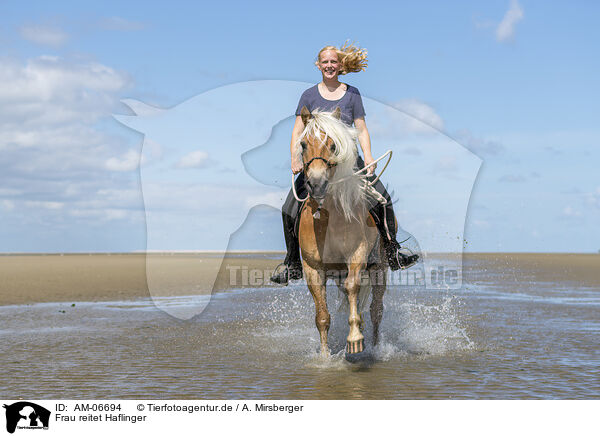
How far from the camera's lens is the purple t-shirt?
838 cm

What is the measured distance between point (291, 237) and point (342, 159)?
6.93 feet

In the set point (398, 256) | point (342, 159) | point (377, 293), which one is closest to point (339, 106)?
point (342, 159)

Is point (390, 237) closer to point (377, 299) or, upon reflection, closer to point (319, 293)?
point (377, 299)

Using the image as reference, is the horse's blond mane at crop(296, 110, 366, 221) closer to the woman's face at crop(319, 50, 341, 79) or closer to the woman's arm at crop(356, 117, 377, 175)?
A: the woman's arm at crop(356, 117, 377, 175)

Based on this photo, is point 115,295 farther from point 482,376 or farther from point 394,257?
point 482,376

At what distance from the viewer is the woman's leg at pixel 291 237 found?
335 inches

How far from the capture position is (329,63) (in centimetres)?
834

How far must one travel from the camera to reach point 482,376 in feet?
25.1

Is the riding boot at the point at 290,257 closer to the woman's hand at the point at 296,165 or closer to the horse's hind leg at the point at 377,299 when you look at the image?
the woman's hand at the point at 296,165

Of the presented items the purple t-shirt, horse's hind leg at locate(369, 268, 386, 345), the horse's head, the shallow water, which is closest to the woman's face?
the purple t-shirt

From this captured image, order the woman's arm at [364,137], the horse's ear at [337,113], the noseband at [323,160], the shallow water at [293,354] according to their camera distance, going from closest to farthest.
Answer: the shallow water at [293,354], the noseband at [323,160], the horse's ear at [337,113], the woman's arm at [364,137]

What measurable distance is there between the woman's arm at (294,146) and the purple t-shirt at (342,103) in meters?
0.23

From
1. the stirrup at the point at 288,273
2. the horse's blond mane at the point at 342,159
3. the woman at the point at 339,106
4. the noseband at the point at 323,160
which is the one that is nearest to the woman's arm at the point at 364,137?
the woman at the point at 339,106
